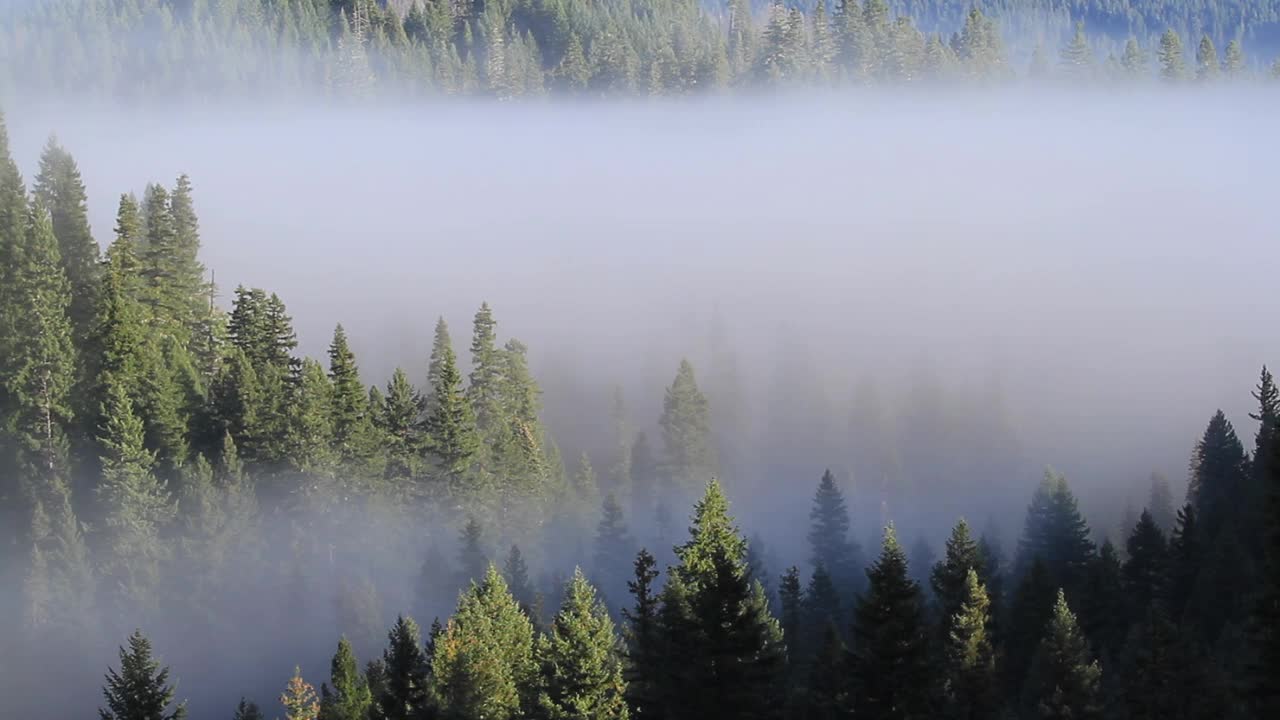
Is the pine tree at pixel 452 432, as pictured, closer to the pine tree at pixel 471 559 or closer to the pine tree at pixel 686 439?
the pine tree at pixel 471 559

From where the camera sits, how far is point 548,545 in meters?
96.6

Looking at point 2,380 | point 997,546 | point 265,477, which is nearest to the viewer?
point 2,380

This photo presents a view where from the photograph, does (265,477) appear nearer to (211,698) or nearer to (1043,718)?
(211,698)

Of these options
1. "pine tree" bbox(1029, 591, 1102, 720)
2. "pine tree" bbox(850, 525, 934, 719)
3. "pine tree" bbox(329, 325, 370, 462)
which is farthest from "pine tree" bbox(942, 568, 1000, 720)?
"pine tree" bbox(329, 325, 370, 462)

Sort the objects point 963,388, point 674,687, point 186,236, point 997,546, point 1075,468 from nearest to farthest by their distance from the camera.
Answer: point 674,687, point 186,236, point 997,546, point 1075,468, point 963,388

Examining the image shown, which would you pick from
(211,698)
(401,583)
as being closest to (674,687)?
(211,698)

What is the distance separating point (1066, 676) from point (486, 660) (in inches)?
688

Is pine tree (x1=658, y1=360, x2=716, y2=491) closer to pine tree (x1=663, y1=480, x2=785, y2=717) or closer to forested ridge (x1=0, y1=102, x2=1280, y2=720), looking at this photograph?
forested ridge (x1=0, y1=102, x2=1280, y2=720)

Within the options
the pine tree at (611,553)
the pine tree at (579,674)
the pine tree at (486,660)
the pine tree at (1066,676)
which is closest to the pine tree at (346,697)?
the pine tree at (486,660)

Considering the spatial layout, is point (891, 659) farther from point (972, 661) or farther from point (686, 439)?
point (686, 439)

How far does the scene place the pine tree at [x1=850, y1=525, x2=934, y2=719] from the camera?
121 feet

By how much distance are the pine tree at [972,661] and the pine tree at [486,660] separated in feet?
46.5

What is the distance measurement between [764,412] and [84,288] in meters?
99.7

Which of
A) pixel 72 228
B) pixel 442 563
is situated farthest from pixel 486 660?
pixel 72 228
